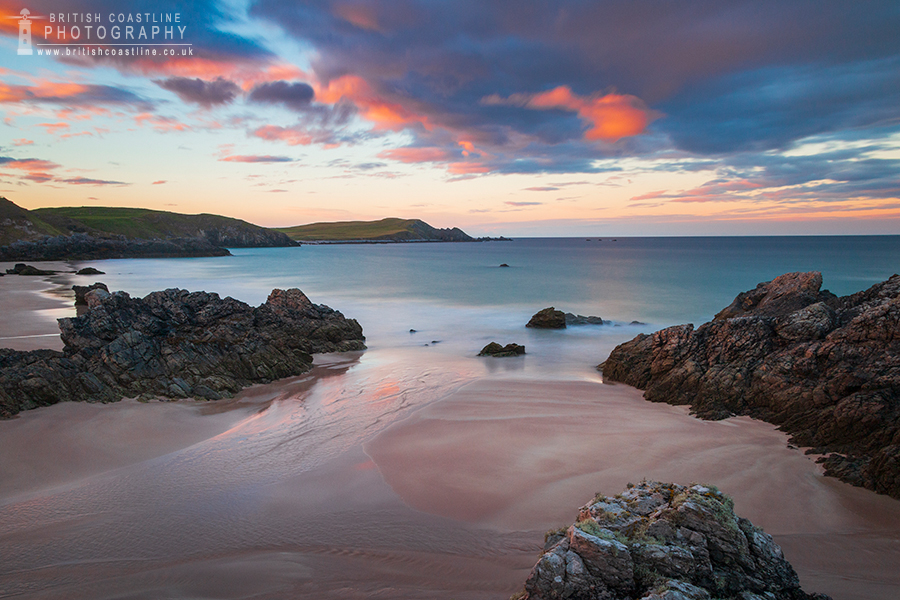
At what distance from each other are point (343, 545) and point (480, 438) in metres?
3.92

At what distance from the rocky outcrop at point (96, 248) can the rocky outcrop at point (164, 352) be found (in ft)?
200

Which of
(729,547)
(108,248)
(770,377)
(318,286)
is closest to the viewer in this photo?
(729,547)

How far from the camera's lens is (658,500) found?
4.71 m

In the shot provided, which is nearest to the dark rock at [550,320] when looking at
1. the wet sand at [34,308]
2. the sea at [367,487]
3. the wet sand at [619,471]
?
the sea at [367,487]

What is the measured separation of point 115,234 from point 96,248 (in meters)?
19.7

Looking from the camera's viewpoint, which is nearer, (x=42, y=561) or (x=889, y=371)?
(x=42, y=561)

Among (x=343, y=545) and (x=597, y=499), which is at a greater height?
(x=597, y=499)

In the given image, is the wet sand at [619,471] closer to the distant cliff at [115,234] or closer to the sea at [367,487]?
the sea at [367,487]

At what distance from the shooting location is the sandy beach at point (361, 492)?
5.49 metres

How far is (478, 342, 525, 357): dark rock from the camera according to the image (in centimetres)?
1764

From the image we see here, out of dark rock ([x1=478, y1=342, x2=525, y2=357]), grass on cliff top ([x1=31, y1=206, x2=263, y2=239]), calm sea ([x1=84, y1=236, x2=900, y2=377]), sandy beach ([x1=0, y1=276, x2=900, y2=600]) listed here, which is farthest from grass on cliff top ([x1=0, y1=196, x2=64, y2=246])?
dark rock ([x1=478, y1=342, x2=525, y2=357])

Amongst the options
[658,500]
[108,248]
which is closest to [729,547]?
[658,500]

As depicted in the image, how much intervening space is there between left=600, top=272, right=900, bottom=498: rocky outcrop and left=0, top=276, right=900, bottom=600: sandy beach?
54 centimetres

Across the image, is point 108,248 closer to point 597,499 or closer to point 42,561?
point 42,561
